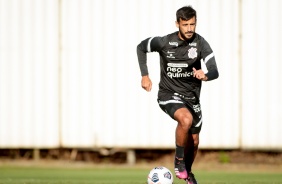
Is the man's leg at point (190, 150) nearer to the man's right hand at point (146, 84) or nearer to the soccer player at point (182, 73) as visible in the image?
the soccer player at point (182, 73)

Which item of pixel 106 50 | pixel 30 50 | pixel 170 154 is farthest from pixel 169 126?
pixel 30 50

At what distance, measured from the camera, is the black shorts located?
10.0m

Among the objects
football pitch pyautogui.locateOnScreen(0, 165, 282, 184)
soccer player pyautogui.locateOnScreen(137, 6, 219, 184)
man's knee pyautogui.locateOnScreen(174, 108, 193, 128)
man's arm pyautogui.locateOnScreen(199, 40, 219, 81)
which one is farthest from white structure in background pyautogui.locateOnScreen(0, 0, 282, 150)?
man's knee pyautogui.locateOnScreen(174, 108, 193, 128)

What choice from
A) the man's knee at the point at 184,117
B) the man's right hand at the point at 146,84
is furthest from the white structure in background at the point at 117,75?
the man's knee at the point at 184,117

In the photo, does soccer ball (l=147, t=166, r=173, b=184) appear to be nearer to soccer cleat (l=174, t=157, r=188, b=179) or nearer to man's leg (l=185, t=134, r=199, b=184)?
soccer cleat (l=174, t=157, r=188, b=179)

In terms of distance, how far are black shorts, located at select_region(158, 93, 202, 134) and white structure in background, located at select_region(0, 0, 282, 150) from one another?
3.78 metres

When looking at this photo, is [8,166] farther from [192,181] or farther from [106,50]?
[192,181]

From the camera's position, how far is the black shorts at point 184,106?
10.0 m

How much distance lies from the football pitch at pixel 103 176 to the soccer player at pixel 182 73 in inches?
60.9

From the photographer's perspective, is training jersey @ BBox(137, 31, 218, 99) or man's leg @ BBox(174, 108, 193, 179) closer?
man's leg @ BBox(174, 108, 193, 179)

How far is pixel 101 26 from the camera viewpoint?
566 inches

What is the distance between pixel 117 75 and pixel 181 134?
4693 mm

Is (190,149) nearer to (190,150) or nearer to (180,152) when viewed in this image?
(190,150)

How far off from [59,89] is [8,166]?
1.61 metres
